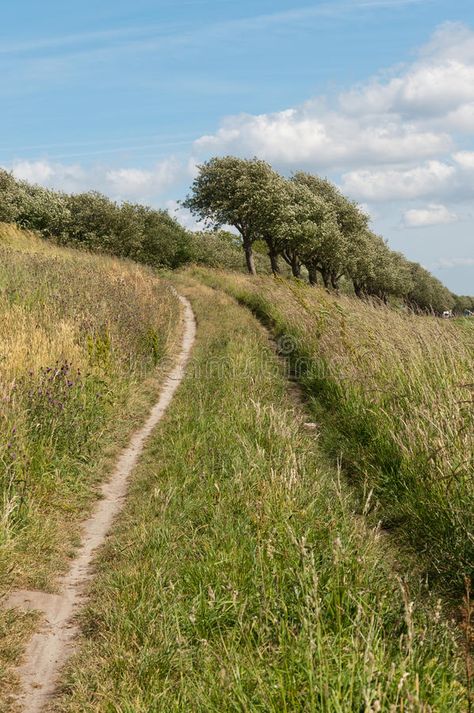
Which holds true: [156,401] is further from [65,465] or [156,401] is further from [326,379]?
[65,465]

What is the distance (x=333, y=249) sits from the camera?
50.2 metres

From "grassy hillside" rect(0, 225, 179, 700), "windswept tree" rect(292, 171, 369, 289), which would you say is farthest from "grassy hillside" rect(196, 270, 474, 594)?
"windswept tree" rect(292, 171, 369, 289)

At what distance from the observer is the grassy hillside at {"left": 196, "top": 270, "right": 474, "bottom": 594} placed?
5.69 metres

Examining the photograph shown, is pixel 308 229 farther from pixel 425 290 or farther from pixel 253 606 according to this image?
pixel 425 290

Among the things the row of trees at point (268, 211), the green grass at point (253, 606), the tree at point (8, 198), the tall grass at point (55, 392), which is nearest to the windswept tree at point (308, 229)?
the row of trees at point (268, 211)

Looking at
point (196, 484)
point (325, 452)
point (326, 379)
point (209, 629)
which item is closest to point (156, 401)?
point (326, 379)

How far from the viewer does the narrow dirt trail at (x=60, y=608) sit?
4.21 metres

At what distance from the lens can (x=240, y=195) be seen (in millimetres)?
43688

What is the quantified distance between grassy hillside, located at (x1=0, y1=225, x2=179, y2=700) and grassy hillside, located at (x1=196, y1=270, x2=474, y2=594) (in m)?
2.94

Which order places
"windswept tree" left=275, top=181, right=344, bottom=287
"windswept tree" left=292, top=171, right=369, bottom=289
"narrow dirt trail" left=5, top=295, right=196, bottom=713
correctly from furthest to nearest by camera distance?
"windswept tree" left=292, top=171, right=369, bottom=289 → "windswept tree" left=275, top=181, right=344, bottom=287 → "narrow dirt trail" left=5, top=295, right=196, bottom=713

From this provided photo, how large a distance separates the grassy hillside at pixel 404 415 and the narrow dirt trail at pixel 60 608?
2387 mm

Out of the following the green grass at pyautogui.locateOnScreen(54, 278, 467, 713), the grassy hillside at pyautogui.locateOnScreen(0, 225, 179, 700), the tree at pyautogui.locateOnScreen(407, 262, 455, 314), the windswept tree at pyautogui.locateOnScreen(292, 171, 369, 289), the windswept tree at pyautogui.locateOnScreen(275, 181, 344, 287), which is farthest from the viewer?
the tree at pyautogui.locateOnScreen(407, 262, 455, 314)

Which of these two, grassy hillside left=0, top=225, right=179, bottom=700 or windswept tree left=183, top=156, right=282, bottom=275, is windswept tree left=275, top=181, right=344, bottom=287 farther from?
grassy hillside left=0, top=225, right=179, bottom=700

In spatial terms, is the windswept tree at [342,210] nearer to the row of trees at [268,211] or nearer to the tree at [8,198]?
Answer: the row of trees at [268,211]
